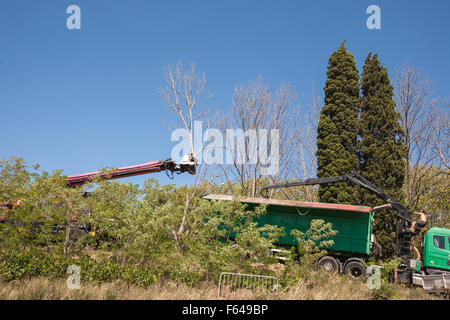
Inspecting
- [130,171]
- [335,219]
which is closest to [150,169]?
[130,171]

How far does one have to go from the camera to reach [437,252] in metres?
11.1

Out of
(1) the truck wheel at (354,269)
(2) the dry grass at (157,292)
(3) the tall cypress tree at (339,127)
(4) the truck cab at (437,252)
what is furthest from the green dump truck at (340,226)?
(3) the tall cypress tree at (339,127)

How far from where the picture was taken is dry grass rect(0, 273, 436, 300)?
246 inches

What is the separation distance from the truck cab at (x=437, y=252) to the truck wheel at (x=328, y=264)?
313 cm

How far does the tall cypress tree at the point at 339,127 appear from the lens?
17994mm

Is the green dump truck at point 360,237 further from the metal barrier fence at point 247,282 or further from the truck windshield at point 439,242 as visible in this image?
the metal barrier fence at point 247,282

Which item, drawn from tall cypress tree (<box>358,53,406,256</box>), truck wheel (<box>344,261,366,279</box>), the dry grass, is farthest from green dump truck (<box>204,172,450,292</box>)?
the dry grass

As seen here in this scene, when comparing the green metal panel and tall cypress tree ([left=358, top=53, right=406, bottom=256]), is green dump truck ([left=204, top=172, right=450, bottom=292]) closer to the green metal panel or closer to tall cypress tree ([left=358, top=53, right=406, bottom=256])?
the green metal panel

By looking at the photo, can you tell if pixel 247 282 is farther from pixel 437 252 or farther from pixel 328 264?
pixel 437 252

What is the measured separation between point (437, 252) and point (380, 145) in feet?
26.7

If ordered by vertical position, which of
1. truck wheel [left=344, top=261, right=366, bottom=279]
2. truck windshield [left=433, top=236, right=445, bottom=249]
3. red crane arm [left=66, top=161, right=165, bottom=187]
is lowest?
truck wheel [left=344, top=261, right=366, bottom=279]

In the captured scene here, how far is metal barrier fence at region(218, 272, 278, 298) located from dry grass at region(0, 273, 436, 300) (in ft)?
0.64
